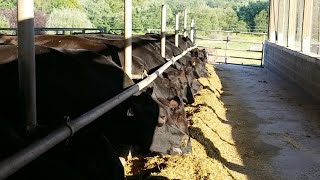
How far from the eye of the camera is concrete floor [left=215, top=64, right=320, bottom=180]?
5.72 meters

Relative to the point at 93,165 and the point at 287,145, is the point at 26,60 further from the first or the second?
the point at 287,145

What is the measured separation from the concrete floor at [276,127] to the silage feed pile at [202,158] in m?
0.21

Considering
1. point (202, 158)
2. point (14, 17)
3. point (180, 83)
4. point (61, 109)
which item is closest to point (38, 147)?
point (61, 109)

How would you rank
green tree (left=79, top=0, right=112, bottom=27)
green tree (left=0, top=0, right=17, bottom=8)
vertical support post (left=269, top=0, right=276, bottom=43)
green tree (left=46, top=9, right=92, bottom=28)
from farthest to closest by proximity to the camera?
green tree (left=79, top=0, right=112, bottom=27), green tree (left=0, top=0, right=17, bottom=8), green tree (left=46, top=9, right=92, bottom=28), vertical support post (left=269, top=0, right=276, bottom=43)

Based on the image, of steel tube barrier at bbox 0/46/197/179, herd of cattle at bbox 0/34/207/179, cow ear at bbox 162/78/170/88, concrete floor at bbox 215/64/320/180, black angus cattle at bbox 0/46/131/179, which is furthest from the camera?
cow ear at bbox 162/78/170/88

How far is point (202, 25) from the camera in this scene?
4203 cm

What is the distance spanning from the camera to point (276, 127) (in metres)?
7.99

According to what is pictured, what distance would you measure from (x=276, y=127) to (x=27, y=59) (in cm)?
603

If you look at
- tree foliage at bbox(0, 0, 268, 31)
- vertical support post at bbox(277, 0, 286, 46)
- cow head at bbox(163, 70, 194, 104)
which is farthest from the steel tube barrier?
tree foliage at bbox(0, 0, 268, 31)

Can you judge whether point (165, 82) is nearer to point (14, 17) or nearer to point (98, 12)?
point (14, 17)

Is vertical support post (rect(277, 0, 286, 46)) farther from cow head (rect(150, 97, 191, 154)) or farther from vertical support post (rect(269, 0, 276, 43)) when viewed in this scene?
cow head (rect(150, 97, 191, 154))

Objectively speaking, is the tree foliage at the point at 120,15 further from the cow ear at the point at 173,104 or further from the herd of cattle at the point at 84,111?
the cow ear at the point at 173,104

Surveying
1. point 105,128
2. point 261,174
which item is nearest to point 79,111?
point 105,128

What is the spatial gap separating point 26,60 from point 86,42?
14.2ft
